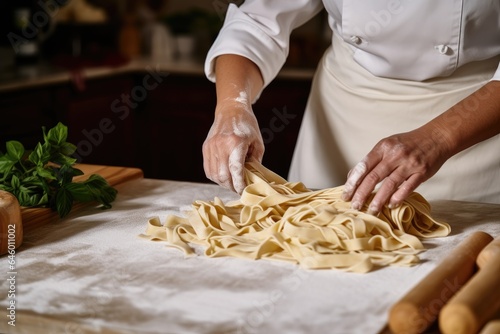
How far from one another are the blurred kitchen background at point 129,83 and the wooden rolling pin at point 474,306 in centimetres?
270

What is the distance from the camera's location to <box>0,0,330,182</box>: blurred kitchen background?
148 inches

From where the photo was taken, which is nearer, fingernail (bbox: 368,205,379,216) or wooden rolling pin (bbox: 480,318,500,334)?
wooden rolling pin (bbox: 480,318,500,334)

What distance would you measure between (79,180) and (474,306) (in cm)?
120

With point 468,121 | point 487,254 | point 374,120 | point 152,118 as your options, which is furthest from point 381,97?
point 152,118

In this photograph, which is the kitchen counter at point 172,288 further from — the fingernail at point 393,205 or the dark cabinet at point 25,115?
the dark cabinet at point 25,115

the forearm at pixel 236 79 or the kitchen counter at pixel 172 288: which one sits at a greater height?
the forearm at pixel 236 79

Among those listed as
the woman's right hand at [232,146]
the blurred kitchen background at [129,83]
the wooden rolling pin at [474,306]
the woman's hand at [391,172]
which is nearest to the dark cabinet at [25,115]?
the blurred kitchen background at [129,83]

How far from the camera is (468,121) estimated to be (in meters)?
1.75

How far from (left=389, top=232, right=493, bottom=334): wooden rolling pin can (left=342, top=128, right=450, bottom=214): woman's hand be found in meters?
0.30

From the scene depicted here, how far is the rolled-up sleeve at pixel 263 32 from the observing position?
2188 mm

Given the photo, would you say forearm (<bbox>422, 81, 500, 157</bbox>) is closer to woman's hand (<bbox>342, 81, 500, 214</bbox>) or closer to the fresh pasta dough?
woman's hand (<bbox>342, 81, 500, 214</bbox>)

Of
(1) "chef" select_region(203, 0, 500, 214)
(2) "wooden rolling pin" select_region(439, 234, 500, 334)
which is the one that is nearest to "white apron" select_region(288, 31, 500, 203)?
(1) "chef" select_region(203, 0, 500, 214)

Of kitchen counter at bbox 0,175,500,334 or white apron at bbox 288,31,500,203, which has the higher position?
white apron at bbox 288,31,500,203

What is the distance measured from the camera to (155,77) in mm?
4238
